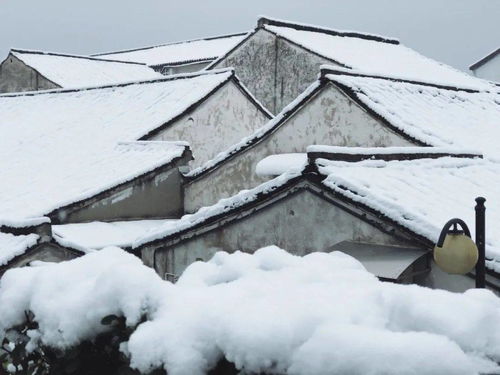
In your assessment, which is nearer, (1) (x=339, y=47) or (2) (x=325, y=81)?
(2) (x=325, y=81)

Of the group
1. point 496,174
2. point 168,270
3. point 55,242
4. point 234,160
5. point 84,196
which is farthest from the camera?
point 234,160

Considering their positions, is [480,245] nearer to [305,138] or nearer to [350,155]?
[350,155]

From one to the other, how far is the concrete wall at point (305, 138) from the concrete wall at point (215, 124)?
215 cm

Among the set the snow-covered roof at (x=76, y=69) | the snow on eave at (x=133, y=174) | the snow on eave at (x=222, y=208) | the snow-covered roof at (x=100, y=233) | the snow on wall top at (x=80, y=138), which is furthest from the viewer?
the snow-covered roof at (x=76, y=69)

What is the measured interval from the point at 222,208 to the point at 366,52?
18001mm

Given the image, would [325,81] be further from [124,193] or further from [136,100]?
[136,100]

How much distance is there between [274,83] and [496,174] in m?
14.8

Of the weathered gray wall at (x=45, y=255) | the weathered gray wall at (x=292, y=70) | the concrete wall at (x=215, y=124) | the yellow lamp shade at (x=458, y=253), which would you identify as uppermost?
the weathered gray wall at (x=292, y=70)

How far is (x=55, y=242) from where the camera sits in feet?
37.5

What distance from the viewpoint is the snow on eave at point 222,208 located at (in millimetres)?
8508

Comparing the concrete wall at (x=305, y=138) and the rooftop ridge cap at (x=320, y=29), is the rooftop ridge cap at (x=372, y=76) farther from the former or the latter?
the rooftop ridge cap at (x=320, y=29)

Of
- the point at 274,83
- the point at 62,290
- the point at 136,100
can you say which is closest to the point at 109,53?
the point at 274,83

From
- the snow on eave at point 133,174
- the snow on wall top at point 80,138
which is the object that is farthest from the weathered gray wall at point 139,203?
the snow on wall top at point 80,138

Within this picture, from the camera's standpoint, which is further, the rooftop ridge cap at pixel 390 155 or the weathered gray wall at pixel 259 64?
the weathered gray wall at pixel 259 64
